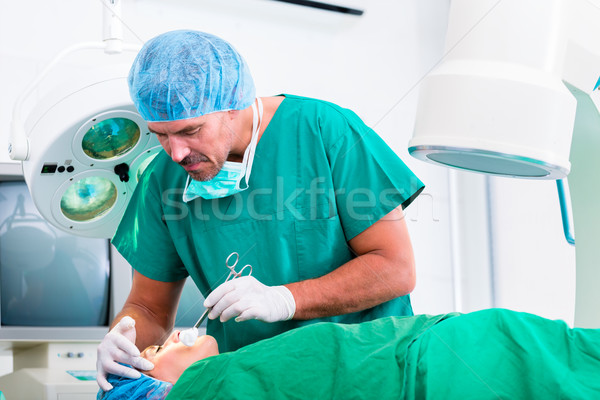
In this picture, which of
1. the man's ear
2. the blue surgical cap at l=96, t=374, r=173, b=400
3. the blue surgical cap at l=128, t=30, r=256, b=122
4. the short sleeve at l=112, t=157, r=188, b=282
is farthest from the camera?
the short sleeve at l=112, t=157, r=188, b=282

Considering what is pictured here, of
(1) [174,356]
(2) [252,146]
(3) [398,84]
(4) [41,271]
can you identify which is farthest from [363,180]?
(3) [398,84]

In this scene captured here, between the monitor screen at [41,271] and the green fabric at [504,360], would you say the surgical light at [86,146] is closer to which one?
the monitor screen at [41,271]

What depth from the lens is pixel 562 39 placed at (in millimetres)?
917

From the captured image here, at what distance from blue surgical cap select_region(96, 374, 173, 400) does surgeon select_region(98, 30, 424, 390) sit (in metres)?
0.05

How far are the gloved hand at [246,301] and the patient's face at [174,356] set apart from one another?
0.10m

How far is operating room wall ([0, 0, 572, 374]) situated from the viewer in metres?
3.02

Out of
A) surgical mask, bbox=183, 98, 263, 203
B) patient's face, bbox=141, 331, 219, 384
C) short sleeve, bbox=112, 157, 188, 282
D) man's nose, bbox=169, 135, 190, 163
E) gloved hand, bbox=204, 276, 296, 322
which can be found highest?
man's nose, bbox=169, 135, 190, 163

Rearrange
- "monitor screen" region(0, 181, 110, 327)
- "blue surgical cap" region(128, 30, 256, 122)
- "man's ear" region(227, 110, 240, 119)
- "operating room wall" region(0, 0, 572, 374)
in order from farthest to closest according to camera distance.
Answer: "operating room wall" region(0, 0, 572, 374)
"monitor screen" region(0, 181, 110, 327)
"man's ear" region(227, 110, 240, 119)
"blue surgical cap" region(128, 30, 256, 122)

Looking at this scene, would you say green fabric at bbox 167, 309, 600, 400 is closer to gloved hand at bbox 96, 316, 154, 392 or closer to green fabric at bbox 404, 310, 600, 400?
green fabric at bbox 404, 310, 600, 400

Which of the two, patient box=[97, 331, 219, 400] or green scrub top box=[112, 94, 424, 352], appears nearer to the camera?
patient box=[97, 331, 219, 400]

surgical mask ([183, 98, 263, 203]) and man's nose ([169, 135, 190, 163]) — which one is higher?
man's nose ([169, 135, 190, 163])

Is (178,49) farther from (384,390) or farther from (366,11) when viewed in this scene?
(366,11)

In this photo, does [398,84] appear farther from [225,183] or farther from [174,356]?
[174,356]

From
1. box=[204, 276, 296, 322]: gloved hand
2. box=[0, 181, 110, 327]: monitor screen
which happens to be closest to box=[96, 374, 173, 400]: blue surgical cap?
box=[204, 276, 296, 322]: gloved hand
